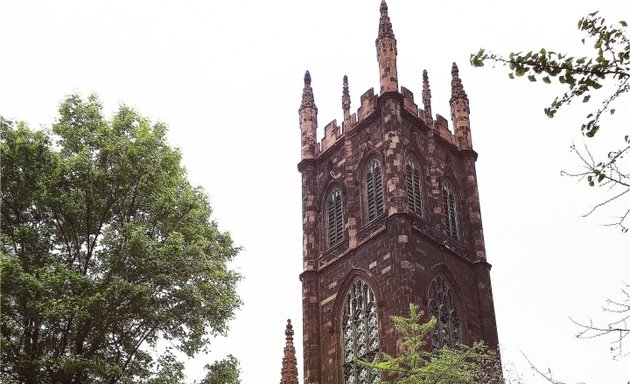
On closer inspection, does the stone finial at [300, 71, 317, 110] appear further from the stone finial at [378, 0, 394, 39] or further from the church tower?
the stone finial at [378, 0, 394, 39]

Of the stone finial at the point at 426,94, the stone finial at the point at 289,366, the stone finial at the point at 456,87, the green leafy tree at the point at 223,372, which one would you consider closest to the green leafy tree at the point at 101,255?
the green leafy tree at the point at 223,372

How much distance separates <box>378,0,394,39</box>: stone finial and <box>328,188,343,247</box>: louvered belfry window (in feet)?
27.0

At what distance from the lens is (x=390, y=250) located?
113 feet

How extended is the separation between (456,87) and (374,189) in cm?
1039

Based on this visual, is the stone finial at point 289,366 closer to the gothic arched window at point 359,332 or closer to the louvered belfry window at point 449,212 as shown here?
the gothic arched window at point 359,332

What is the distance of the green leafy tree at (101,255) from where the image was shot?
18.8 m

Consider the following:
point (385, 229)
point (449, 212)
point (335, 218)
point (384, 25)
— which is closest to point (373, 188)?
point (335, 218)

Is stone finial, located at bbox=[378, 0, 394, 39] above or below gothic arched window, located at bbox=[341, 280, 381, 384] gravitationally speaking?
above

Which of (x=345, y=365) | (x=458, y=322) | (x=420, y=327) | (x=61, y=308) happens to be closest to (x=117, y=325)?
(x=61, y=308)

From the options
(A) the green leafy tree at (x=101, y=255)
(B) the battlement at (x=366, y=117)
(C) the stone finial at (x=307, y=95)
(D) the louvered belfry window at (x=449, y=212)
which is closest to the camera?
(A) the green leafy tree at (x=101, y=255)

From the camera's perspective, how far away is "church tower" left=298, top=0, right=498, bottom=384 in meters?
34.3

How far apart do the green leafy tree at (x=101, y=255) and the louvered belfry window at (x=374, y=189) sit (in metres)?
14.9

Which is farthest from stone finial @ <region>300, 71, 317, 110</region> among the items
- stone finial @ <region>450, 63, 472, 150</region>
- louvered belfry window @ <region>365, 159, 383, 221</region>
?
stone finial @ <region>450, 63, 472, 150</region>

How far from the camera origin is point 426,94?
4306 cm
